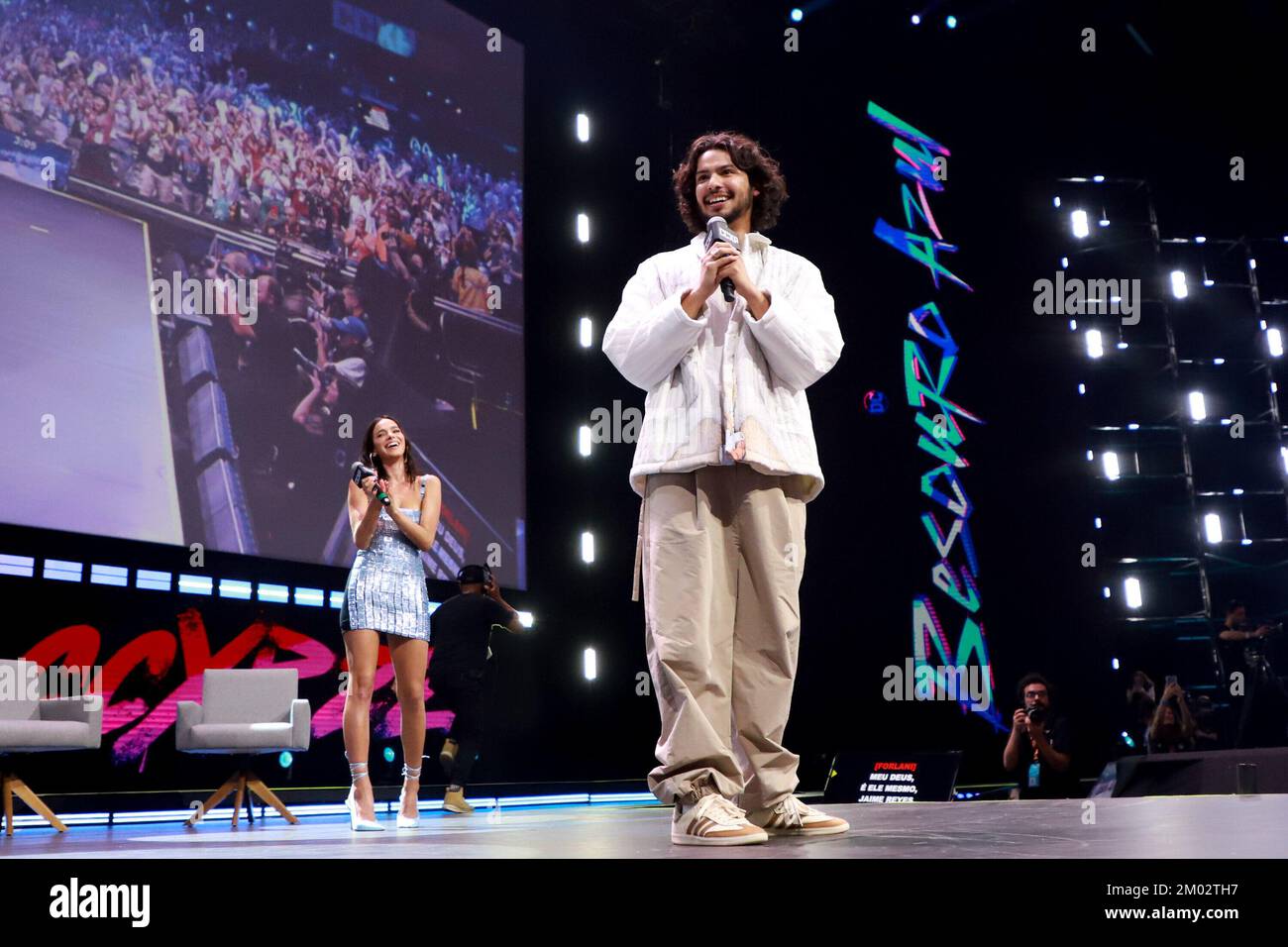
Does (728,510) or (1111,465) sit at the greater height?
(1111,465)

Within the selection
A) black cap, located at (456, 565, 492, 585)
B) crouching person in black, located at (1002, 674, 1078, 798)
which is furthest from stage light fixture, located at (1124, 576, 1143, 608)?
black cap, located at (456, 565, 492, 585)

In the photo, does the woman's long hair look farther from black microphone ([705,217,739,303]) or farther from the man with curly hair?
black microphone ([705,217,739,303])

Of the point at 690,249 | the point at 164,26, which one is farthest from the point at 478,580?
the point at 690,249

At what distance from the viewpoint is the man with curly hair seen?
91.3 inches

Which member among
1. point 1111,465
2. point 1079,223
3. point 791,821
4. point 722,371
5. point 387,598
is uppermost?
point 1079,223

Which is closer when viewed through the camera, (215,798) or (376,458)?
(376,458)

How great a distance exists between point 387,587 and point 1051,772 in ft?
11.6

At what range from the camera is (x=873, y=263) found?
1002 centimetres

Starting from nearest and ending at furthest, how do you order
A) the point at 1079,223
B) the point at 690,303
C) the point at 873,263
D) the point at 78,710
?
1. the point at 690,303
2. the point at 78,710
3. the point at 873,263
4. the point at 1079,223

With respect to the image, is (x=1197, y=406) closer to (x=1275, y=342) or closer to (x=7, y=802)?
(x=1275, y=342)

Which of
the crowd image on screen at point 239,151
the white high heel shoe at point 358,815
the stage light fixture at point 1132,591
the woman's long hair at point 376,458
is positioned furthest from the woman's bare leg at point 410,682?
the stage light fixture at point 1132,591

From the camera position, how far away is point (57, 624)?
242 inches

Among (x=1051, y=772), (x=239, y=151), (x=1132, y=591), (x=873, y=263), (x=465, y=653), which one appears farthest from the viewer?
(x=873, y=263)

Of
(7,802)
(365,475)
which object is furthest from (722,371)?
(7,802)
